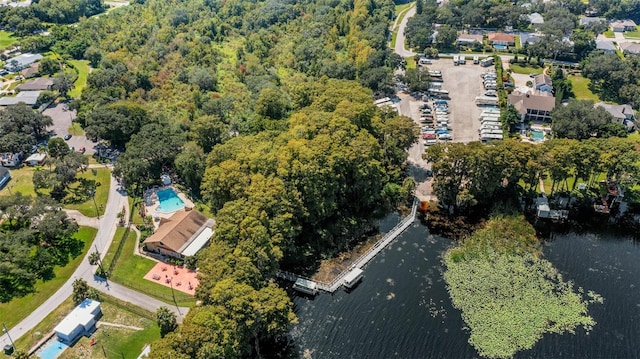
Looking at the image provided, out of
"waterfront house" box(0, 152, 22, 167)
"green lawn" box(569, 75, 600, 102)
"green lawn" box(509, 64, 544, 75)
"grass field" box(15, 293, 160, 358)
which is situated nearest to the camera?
"grass field" box(15, 293, 160, 358)

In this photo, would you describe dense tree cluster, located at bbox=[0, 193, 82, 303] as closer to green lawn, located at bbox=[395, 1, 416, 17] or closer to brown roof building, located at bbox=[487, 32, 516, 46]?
brown roof building, located at bbox=[487, 32, 516, 46]

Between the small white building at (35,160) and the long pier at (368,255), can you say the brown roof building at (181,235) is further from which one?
the small white building at (35,160)

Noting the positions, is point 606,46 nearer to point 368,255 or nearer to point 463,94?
point 463,94

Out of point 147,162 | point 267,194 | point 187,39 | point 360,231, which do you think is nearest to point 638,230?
point 360,231

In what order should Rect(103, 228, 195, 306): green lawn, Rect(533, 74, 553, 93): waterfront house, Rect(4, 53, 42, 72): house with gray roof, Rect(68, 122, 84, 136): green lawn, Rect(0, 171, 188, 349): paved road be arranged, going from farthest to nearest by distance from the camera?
Rect(4, 53, 42, 72): house with gray roof
Rect(533, 74, 553, 93): waterfront house
Rect(68, 122, 84, 136): green lawn
Rect(103, 228, 195, 306): green lawn
Rect(0, 171, 188, 349): paved road

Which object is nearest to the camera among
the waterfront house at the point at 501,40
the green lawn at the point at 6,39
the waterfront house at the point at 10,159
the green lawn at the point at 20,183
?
the green lawn at the point at 20,183

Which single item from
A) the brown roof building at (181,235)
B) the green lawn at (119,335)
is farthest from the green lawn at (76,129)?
the green lawn at (119,335)

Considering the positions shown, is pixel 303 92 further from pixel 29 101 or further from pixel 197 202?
pixel 29 101

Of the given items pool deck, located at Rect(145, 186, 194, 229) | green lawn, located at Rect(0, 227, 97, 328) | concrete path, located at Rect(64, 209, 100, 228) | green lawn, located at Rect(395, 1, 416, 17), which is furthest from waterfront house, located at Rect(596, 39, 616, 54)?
green lawn, located at Rect(0, 227, 97, 328)
